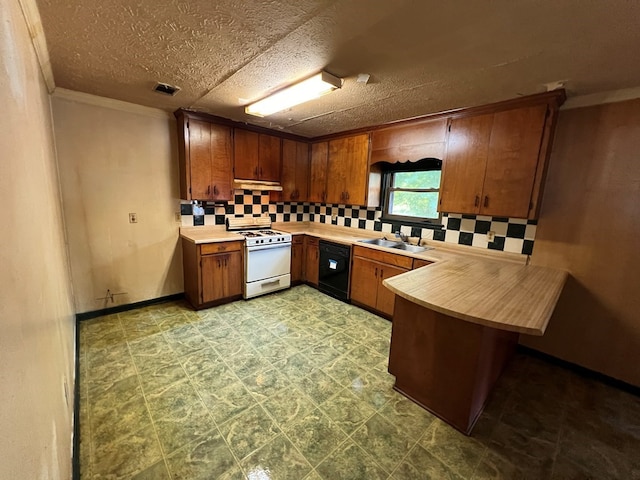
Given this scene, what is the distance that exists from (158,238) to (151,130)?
4.11 feet

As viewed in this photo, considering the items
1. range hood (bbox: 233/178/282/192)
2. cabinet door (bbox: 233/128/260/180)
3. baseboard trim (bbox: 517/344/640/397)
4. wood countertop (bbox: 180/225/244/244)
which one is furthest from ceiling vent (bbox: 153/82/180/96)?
baseboard trim (bbox: 517/344/640/397)

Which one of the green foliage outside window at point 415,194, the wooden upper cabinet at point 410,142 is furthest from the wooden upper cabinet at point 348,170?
the green foliage outside window at point 415,194

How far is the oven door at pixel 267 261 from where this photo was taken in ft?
11.2

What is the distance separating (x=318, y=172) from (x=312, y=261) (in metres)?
1.38

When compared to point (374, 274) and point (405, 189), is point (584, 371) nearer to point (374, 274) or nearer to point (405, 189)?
point (374, 274)

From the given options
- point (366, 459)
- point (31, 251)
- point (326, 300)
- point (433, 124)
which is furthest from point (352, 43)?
point (326, 300)

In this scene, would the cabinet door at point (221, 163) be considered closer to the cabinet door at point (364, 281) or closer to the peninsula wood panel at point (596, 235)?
the cabinet door at point (364, 281)

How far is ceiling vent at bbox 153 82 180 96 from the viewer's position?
230 cm

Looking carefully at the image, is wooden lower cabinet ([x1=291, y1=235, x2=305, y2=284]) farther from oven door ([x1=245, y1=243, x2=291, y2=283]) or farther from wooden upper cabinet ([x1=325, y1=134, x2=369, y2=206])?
wooden upper cabinet ([x1=325, y1=134, x2=369, y2=206])

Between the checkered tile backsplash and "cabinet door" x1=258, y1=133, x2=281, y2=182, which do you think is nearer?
the checkered tile backsplash

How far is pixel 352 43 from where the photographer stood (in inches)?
61.1

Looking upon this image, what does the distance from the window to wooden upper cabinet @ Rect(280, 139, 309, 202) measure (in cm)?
131

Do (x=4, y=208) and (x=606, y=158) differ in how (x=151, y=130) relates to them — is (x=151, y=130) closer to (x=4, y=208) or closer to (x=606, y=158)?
(x=4, y=208)

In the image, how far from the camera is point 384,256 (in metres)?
3.02
